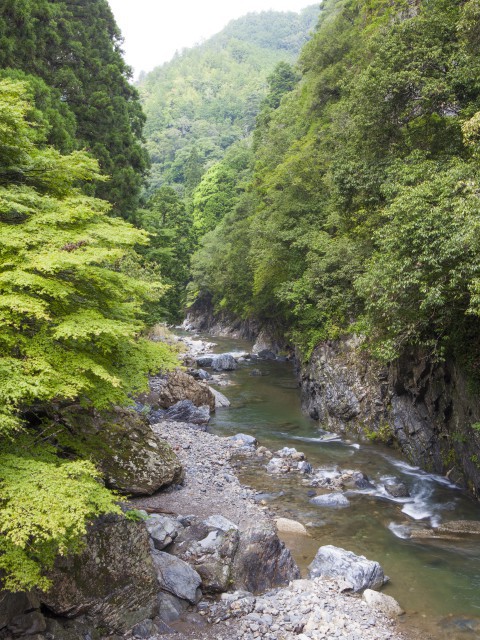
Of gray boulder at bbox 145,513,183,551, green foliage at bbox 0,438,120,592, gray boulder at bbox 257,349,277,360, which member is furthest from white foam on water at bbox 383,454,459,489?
gray boulder at bbox 257,349,277,360

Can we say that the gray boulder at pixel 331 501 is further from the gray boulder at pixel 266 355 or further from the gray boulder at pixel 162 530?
the gray boulder at pixel 266 355

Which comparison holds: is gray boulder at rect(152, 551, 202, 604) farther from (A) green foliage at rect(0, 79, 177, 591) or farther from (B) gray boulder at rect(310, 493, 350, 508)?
(B) gray boulder at rect(310, 493, 350, 508)

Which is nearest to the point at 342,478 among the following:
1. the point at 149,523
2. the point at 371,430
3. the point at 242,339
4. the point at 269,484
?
the point at 269,484

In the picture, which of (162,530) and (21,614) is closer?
(21,614)

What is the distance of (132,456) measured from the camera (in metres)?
12.2

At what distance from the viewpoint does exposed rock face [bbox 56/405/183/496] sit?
11.4m

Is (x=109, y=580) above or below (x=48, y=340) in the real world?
below

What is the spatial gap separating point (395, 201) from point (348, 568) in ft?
31.1

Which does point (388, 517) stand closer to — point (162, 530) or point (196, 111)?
point (162, 530)

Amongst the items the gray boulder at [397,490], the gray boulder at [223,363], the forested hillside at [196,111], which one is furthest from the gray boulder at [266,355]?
the forested hillside at [196,111]

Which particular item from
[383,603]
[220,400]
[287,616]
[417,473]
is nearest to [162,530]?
[287,616]

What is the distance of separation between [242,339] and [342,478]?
36.7m

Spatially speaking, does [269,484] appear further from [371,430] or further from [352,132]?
[352,132]

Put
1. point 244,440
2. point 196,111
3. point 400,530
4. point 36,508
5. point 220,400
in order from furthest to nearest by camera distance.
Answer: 1. point 196,111
2. point 220,400
3. point 244,440
4. point 400,530
5. point 36,508
